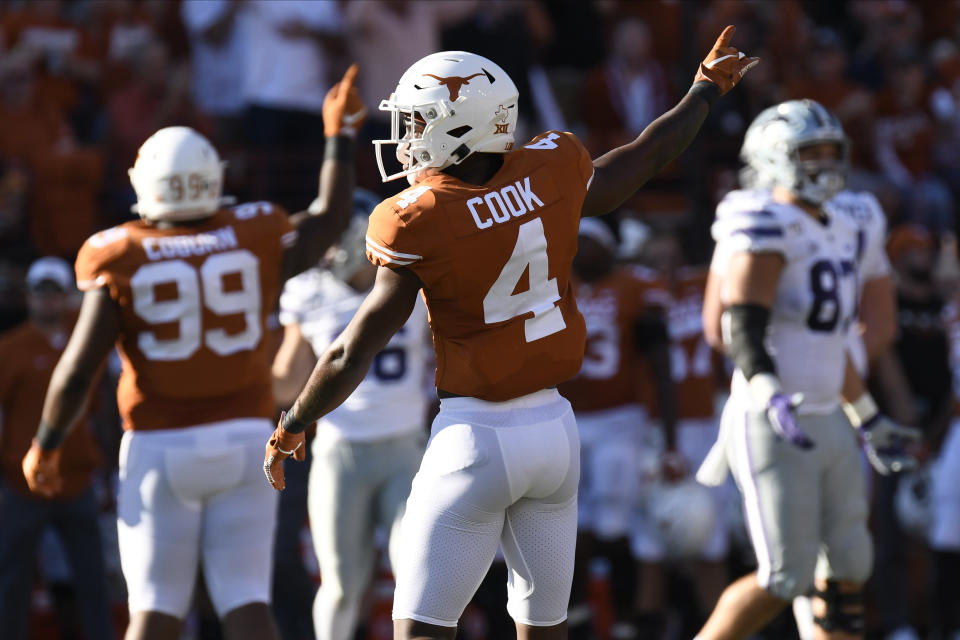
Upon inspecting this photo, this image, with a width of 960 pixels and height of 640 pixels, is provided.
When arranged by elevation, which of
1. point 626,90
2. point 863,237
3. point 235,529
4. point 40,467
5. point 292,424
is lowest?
point 235,529

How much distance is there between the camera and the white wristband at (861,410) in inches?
221

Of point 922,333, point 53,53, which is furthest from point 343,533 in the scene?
point 53,53

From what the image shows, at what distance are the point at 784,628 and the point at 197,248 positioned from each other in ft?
14.1

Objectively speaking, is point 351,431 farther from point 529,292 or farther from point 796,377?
point 529,292

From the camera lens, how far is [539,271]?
3914mm

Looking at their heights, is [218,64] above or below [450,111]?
above

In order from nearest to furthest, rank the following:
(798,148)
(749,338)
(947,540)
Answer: (749,338), (798,148), (947,540)

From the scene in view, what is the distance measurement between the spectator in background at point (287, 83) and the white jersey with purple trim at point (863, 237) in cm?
367

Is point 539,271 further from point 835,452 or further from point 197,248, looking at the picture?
point 835,452

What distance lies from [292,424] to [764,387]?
1.68m

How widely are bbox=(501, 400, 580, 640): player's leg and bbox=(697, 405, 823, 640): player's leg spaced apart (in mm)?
1283

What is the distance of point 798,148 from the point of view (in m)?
5.41

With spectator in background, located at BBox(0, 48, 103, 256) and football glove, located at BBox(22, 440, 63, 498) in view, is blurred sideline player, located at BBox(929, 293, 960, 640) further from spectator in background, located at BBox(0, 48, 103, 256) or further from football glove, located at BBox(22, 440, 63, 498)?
spectator in background, located at BBox(0, 48, 103, 256)

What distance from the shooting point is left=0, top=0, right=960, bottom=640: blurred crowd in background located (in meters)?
8.12
